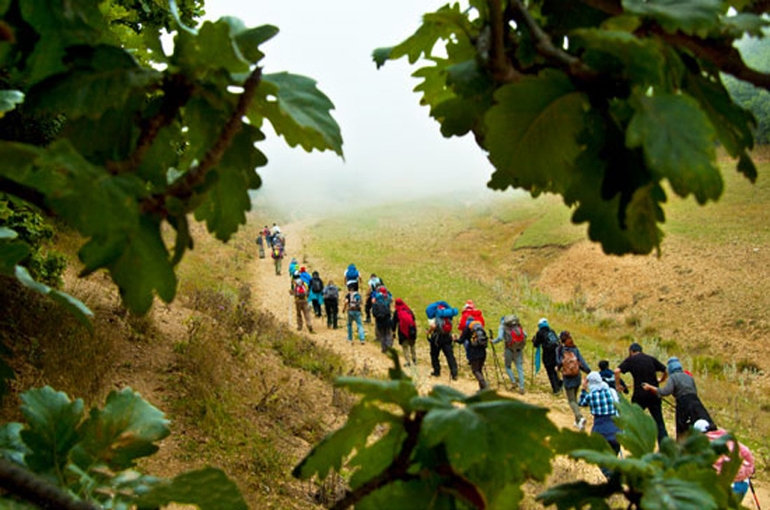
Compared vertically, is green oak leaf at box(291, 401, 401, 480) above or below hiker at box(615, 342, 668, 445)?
above

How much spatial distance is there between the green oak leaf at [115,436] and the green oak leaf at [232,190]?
1.33 feet

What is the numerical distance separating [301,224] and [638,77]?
5464 cm

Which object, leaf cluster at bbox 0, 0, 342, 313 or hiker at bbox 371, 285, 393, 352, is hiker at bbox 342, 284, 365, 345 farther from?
leaf cluster at bbox 0, 0, 342, 313

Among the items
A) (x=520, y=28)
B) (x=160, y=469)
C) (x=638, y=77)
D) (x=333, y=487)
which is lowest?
(x=333, y=487)

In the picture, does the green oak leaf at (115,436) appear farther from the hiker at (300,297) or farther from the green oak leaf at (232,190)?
the hiker at (300,297)

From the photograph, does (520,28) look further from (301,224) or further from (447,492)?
(301,224)

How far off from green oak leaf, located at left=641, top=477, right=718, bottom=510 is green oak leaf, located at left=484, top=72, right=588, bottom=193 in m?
0.45

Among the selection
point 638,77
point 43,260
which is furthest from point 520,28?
point 43,260

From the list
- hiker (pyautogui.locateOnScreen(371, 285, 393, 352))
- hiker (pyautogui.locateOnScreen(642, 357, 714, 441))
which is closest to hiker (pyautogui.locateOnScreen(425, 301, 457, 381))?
hiker (pyautogui.locateOnScreen(371, 285, 393, 352))

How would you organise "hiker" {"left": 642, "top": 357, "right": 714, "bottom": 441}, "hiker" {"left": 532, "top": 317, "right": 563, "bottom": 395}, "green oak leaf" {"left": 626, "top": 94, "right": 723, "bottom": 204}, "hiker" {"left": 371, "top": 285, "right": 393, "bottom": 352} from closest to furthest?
"green oak leaf" {"left": 626, "top": 94, "right": 723, "bottom": 204}
"hiker" {"left": 642, "top": 357, "right": 714, "bottom": 441}
"hiker" {"left": 532, "top": 317, "right": 563, "bottom": 395}
"hiker" {"left": 371, "top": 285, "right": 393, "bottom": 352}

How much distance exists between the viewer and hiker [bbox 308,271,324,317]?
18.7 meters

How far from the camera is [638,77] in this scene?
79 cm

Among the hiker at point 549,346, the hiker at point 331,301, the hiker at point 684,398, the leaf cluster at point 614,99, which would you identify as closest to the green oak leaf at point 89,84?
the leaf cluster at point 614,99

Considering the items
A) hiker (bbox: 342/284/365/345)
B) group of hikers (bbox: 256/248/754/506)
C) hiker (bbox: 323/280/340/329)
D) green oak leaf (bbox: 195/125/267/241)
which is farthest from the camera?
hiker (bbox: 323/280/340/329)
